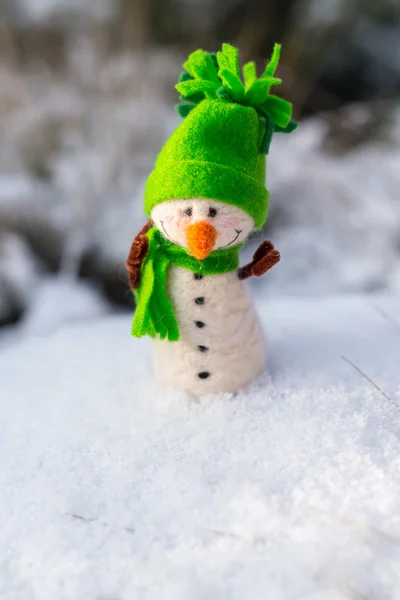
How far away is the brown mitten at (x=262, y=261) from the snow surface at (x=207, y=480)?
0.14 m

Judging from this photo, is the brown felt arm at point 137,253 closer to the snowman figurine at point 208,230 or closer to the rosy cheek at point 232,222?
the snowman figurine at point 208,230

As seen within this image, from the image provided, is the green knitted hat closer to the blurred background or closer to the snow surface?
the snow surface

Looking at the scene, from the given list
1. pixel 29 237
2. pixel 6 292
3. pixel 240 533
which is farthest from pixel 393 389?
pixel 29 237

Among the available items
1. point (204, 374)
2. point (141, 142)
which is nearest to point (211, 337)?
point (204, 374)

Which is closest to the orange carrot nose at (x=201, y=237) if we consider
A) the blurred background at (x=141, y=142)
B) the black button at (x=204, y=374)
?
the black button at (x=204, y=374)

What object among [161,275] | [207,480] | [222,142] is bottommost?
[207,480]

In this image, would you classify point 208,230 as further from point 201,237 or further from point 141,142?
point 141,142

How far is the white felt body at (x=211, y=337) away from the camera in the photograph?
2.09ft

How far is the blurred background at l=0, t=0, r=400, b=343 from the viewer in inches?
48.3

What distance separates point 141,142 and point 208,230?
923mm

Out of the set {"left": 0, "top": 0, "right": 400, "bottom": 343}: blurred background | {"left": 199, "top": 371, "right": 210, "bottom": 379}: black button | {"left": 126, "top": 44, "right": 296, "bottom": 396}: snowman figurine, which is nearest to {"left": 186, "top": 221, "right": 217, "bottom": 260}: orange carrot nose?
{"left": 126, "top": 44, "right": 296, "bottom": 396}: snowman figurine

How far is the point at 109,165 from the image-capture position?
1.37 meters

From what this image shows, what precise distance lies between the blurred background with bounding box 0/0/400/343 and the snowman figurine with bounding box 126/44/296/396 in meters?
0.42

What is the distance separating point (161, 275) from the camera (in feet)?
2.09
